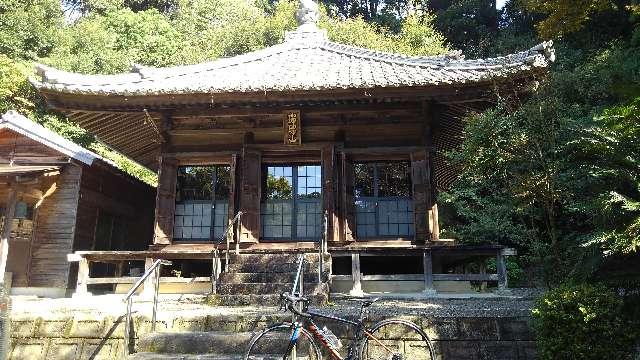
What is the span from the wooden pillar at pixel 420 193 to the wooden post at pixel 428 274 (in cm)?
53

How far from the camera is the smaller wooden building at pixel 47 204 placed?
12.0 meters

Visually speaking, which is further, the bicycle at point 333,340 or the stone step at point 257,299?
the stone step at point 257,299

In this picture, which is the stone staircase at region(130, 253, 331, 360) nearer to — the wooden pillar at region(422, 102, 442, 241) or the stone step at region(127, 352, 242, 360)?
the stone step at region(127, 352, 242, 360)

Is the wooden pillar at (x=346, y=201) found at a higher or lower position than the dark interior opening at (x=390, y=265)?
higher

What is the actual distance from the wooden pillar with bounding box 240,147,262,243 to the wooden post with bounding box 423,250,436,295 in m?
3.78

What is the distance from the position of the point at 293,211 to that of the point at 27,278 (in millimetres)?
7352

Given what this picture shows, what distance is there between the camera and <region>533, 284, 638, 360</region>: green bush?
184 inches

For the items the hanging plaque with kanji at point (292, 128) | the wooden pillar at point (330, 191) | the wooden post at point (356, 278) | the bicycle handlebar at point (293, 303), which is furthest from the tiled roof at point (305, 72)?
the bicycle handlebar at point (293, 303)

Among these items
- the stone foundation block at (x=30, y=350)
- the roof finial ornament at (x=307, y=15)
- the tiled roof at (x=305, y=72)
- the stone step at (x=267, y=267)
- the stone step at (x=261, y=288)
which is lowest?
the stone foundation block at (x=30, y=350)

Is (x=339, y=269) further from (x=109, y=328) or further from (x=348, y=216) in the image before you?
Result: (x=109, y=328)

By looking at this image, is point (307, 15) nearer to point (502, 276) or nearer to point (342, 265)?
point (342, 265)

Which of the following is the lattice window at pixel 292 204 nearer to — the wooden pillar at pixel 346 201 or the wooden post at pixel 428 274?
the wooden pillar at pixel 346 201

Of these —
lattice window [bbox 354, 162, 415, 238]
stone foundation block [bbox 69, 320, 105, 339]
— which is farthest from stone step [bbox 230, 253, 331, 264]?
stone foundation block [bbox 69, 320, 105, 339]

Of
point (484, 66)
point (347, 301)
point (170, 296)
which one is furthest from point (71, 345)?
point (484, 66)
